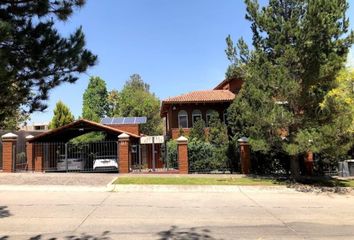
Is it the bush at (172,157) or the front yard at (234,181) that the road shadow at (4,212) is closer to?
the front yard at (234,181)

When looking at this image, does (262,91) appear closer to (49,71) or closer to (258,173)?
(258,173)

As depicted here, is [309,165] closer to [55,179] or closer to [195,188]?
[195,188]

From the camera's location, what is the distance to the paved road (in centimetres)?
906

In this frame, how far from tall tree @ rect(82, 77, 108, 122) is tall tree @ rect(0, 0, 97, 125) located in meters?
55.6

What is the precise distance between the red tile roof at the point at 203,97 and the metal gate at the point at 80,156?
366 inches

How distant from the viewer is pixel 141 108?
2549 inches

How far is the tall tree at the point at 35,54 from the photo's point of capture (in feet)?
22.6

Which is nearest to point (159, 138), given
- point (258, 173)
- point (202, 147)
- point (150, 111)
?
point (202, 147)

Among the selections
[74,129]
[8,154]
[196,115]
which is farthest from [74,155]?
[196,115]

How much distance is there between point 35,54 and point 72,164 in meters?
20.6

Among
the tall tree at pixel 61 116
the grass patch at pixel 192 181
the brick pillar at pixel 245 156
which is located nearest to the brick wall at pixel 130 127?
the tall tree at pixel 61 116

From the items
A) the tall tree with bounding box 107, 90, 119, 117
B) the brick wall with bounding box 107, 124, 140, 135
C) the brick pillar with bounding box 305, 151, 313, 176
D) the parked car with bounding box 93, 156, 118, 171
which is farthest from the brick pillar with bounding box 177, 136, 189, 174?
the tall tree with bounding box 107, 90, 119, 117

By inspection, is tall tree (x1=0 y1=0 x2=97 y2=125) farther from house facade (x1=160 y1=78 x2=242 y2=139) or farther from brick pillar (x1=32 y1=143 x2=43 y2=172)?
house facade (x1=160 y1=78 x2=242 y2=139)

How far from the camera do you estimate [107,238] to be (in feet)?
28.0
